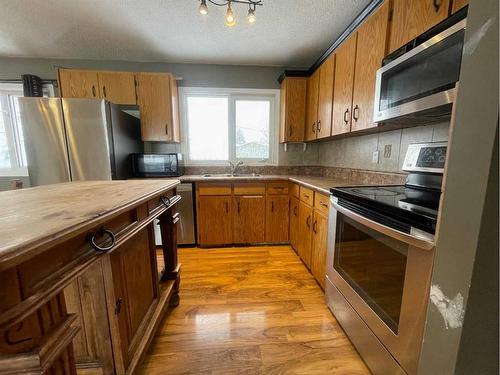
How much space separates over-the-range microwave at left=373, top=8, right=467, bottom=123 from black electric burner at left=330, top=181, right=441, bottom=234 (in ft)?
1.47

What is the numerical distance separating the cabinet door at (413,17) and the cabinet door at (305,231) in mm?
1423

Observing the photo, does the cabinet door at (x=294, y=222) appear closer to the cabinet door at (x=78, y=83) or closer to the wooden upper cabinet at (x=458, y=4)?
the wooden upper cabinet at (x=458, y=4)

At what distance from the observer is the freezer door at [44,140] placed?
2.30 m

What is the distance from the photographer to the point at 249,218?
112 inches

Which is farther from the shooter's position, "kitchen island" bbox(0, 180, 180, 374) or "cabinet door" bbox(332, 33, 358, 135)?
"cabinet door" bbox(332, 33, 358, 135)

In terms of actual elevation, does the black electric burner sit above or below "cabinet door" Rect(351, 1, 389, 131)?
below

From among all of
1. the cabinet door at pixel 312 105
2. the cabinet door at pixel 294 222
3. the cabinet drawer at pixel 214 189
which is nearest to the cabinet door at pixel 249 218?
the cabinet drawer at pixel 214 189

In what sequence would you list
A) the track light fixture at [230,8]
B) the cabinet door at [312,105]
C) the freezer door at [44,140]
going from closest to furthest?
the track light fixture at [230,8]
the freezer door at [44,140]
the cabinet door at [312,105]

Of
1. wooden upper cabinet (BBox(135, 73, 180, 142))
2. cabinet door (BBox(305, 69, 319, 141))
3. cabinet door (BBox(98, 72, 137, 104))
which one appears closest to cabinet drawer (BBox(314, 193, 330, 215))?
cabinet door (BBox(305, 69, 319, 141))

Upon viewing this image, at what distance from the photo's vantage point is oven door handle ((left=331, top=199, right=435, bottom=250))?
84 cm

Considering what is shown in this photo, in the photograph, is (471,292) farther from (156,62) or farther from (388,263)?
(156,62)

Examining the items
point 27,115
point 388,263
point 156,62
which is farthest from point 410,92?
point 27,115

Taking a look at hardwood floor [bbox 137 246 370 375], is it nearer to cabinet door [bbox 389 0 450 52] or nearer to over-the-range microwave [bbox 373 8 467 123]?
over-the-range microwave [bbox 373 8 467 123]

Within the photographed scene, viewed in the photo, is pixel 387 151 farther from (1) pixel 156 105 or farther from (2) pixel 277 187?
(1) pixel 156 105
